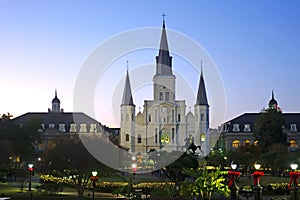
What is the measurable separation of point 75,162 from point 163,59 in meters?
77.7

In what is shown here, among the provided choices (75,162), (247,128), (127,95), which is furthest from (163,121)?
(75,162)

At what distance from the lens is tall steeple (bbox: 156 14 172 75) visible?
112m

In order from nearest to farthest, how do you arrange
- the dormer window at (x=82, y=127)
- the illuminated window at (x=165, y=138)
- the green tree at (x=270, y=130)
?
the green tree at (x=270, y=130) < the dormer window at (x=82, y=127) < the illuminated window at (x=165, y=138)

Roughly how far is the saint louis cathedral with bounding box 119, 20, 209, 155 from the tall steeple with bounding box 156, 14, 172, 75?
5.85 ft

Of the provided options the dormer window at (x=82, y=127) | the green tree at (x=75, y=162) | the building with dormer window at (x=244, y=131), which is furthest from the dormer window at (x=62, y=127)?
the green tree at (x=75, y=162)

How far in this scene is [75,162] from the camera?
38.6 m

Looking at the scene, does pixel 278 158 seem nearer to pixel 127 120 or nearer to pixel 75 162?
pixel 75 162

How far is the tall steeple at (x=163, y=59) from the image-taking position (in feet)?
368

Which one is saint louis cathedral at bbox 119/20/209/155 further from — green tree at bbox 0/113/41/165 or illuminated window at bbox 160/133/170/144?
green tree at bbox 0/113/41/165

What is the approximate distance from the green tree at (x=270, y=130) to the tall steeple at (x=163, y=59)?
119 feet

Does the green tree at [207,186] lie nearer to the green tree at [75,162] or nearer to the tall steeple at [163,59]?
the green tree at [75,162]

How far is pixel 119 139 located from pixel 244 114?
2877 centimetres

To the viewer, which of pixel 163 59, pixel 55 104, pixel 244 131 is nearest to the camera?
pixel 244 131

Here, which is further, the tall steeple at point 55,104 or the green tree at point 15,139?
the tall steeple at point 55,104
